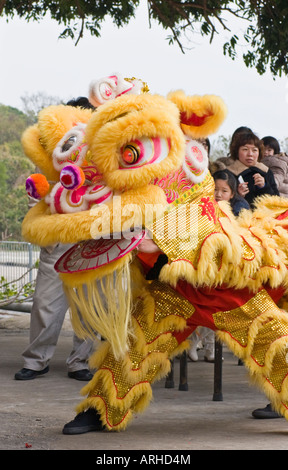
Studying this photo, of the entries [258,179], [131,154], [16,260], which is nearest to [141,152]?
[131,154]

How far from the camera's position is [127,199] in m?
3.19

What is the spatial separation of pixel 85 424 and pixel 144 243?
956 millimetres

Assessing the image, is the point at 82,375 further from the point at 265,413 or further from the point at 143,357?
the point at 143,357

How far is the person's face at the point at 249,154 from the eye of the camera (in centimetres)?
582

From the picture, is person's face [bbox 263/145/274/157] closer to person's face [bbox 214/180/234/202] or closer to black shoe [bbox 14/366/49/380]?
person's face [bbox 214/180/234/202]

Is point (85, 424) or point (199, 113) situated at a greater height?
point (199, 113)

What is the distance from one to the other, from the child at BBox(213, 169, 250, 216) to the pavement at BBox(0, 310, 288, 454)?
49.5 inches

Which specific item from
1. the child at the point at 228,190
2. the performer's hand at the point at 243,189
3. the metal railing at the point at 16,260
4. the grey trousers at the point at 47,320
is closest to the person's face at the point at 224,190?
the child at the point at 228,190

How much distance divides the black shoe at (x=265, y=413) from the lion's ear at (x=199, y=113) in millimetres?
1573

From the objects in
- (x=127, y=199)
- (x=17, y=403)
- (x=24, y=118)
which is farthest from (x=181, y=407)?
(x=24, y=118)

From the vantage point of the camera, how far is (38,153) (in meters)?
3.52

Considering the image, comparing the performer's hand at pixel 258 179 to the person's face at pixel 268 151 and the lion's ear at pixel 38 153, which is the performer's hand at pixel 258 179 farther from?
the lion's ear at pixel 38 153
